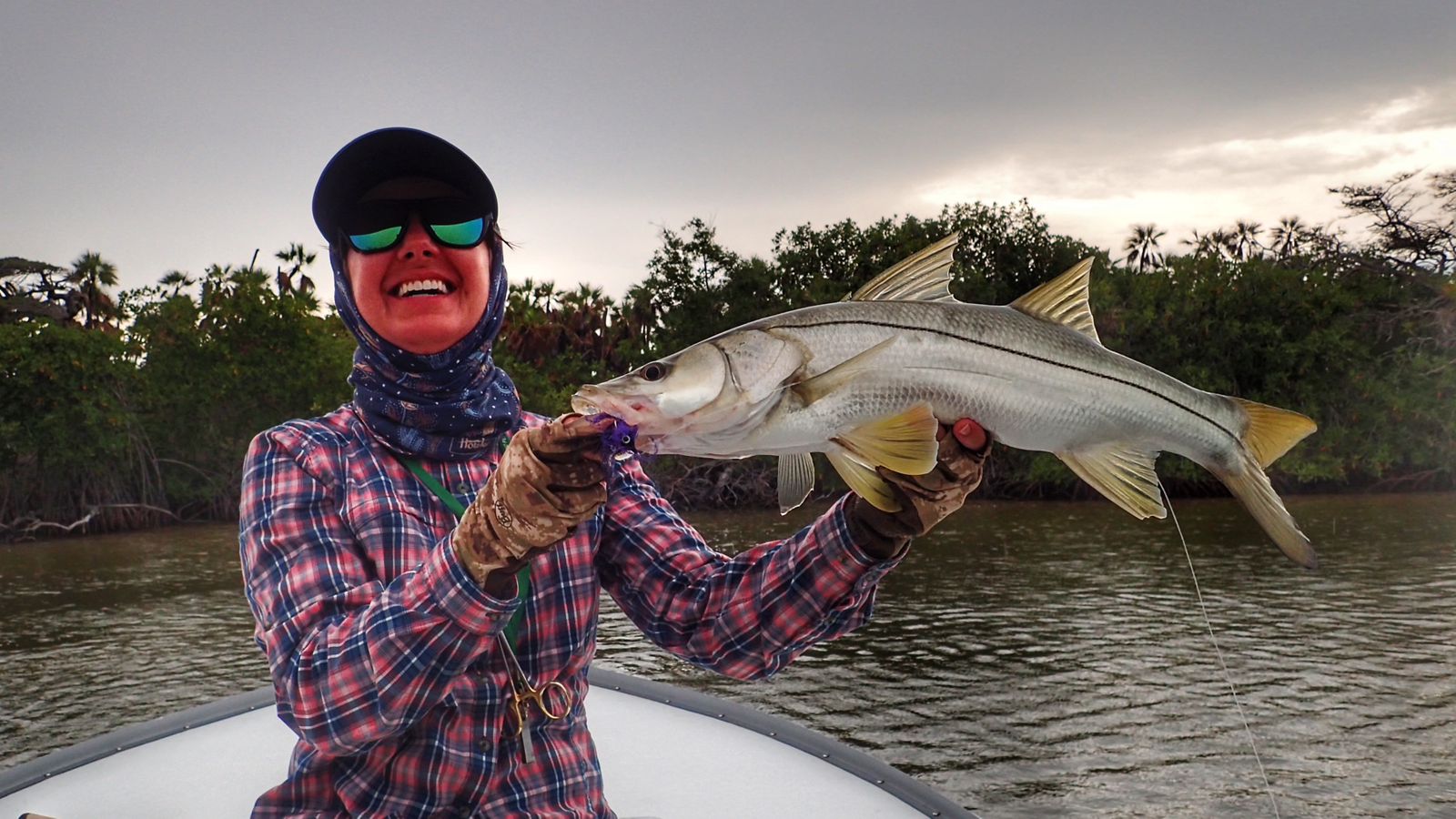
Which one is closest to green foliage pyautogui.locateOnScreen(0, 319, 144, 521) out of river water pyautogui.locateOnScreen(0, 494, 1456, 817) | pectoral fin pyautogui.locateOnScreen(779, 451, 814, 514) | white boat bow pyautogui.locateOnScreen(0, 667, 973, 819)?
river water pyautogui.locateOnScreen(0, 494, 1456, 817)

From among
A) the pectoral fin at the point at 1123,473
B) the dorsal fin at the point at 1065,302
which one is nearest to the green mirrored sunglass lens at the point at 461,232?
the dorsal fin at the point at 1065,302

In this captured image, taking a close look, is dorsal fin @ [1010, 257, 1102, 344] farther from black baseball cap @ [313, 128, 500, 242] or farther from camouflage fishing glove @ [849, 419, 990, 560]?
black baseball cap @ [313, 128, 500, 242]

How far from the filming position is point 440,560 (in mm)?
1888

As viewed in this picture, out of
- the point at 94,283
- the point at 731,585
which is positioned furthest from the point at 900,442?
the point at 94,283

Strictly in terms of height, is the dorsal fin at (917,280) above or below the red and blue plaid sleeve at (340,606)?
above

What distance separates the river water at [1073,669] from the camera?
10008 millimetres

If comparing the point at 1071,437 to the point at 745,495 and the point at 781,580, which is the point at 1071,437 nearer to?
the point at 781,580

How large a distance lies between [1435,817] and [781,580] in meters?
9.42

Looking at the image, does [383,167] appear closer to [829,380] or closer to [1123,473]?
[829,380]

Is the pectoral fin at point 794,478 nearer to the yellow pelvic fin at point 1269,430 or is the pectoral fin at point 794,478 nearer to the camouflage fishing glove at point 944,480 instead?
the camouflage fishing glove at point 944,480

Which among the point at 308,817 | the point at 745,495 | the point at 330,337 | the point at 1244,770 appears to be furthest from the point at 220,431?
the point at 308,817

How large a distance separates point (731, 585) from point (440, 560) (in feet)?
2.87

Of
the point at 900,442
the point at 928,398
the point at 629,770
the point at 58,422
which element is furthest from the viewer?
the point at 58,422

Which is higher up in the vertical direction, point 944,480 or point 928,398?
point 928,398
